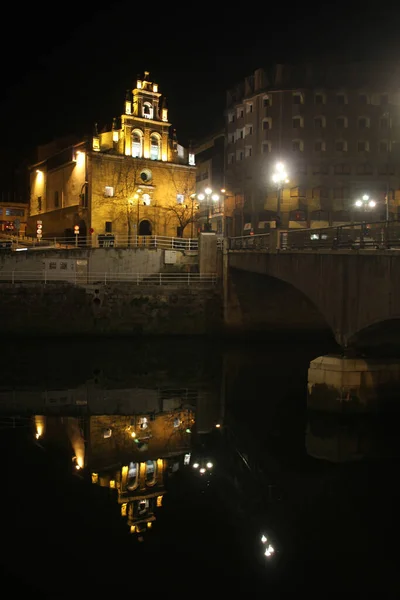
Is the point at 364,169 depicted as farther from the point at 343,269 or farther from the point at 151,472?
the point at 151,472

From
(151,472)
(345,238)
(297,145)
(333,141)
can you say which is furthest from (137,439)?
(333,141)

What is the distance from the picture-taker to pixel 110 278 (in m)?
45.5

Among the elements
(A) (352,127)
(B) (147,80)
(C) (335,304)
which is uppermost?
(B) (147,80)

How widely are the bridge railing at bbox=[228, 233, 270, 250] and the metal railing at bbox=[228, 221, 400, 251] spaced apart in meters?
0.70

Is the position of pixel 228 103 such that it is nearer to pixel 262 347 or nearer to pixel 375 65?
pixel 375 65

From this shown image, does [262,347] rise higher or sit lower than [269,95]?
lower

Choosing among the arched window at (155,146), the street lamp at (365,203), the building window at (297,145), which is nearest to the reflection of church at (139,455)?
the arched window at (155,146)

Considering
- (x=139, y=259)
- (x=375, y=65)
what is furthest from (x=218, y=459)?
(x=375, y=65)

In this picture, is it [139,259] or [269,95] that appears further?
[269,95]

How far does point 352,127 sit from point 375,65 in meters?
8.73

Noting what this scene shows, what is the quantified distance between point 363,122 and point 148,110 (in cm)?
2549

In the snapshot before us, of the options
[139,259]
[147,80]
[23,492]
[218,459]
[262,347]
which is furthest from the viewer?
[147,80]

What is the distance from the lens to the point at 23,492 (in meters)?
15.3

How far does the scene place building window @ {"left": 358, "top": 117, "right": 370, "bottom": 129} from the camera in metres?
69.4
